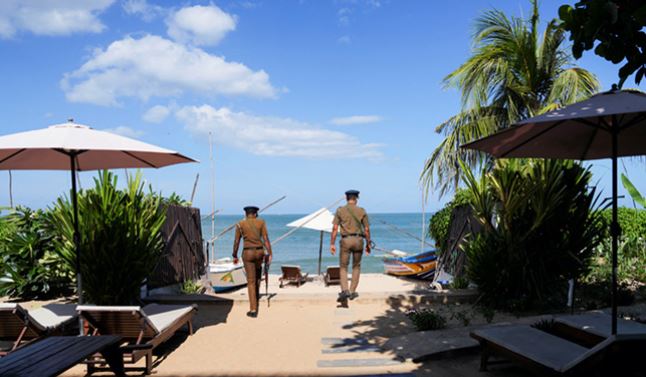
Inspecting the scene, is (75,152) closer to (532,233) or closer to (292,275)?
(532,233)

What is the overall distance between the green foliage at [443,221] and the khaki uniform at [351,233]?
3562 millimetres

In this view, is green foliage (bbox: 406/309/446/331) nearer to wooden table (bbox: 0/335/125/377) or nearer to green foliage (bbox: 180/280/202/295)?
wooden table (bbox: 0/335/125/377)

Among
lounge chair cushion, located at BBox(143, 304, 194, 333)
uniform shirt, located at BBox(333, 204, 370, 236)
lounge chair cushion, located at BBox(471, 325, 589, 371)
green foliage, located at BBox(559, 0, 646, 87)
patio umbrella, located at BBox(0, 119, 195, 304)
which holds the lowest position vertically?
lounge chair cushion, located at BBox(143, 304, 194, 333)

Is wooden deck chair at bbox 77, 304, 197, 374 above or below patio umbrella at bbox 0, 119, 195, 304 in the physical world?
below

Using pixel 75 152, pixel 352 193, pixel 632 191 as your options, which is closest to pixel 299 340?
pixel 352 193

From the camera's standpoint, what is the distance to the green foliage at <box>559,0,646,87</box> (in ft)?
10.1

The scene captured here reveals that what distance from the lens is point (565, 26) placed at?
350cm

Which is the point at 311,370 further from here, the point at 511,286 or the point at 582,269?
the point at 582,269

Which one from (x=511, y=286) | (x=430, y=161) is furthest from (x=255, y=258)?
(x=430, y=161)

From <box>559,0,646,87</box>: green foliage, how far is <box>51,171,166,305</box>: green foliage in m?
6.42

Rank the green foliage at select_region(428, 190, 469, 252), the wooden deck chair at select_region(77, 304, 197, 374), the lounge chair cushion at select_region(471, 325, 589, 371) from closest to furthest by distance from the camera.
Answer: the lounge chair cushion at select_region(471, 325, 589, 371), the wooden deck chair at select_region(77, 304, 197, 374), the green foliage at select_region(428, 190, 469, 252)

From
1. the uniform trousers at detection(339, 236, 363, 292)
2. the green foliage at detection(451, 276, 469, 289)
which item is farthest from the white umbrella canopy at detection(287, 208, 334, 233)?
the uniform trousers at detection(339, 236, 363, 292)

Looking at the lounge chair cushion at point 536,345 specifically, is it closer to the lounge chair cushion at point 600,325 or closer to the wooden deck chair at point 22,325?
the lounge chair cushion at point 600,325

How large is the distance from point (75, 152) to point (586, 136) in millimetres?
6149
